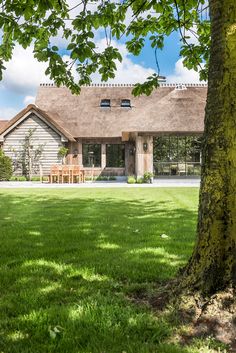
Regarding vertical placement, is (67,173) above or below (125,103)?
below

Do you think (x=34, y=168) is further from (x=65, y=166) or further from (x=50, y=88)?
(x=50, y=88)

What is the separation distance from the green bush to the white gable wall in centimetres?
152

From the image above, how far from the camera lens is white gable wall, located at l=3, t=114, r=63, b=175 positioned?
29953mm

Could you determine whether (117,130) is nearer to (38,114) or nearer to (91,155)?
(91,155)

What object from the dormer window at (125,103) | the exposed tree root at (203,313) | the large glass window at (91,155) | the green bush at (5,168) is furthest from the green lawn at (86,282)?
the dormer window at (125,103)

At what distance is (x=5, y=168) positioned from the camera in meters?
28.6

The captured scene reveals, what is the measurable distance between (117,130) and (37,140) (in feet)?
20.2

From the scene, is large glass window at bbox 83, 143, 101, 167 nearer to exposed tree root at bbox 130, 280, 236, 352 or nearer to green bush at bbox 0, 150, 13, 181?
green bush at bbox 0, 150, 13, 181

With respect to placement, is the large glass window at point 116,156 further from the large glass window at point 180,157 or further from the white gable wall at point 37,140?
the white gable wall at point 37,140

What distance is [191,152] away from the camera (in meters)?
28.5

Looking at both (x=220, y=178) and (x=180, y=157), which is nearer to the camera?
(x=220, y=178)

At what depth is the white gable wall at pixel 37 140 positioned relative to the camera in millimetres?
29953

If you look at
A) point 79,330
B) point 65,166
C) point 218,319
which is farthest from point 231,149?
point 65,166

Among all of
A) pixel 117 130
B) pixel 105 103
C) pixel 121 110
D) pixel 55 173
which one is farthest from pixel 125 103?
pixel 55 173
